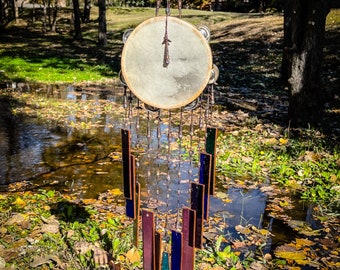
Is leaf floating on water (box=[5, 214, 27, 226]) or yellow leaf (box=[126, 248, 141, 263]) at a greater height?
leaf floating on water (box=[5, 214, 27, 226])

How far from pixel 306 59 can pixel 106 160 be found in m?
4.29

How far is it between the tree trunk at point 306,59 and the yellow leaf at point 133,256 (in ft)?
16.5

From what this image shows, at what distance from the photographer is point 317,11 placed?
6539 millimetres

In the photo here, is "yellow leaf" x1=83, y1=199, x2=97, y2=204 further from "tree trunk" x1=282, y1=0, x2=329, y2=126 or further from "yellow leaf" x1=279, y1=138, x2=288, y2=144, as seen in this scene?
"tree trunk" x1=282, y1=0, x2=329, y2=126

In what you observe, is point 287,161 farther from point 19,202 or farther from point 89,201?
point 19,202

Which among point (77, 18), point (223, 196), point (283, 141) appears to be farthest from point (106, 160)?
point (77, 18)

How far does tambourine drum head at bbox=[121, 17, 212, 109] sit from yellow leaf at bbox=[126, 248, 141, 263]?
5.31ft

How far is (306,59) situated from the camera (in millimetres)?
6953

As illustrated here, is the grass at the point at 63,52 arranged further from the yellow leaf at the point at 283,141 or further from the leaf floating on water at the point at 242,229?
the leaf floating on water at the point at 242,229

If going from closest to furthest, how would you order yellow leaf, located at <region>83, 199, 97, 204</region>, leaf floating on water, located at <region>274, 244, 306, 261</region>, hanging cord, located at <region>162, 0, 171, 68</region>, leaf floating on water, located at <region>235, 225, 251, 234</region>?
1. hanging cord, located at <region>162, 0, 171, 68</region>
2. leaf floating on water, located at <region>274, 244, 306, 261</region>
3. leaf floating on water, located at <region>235, 225, 251, 234</region>
4. yellow leaf, located at <region>83, 199, 97, 204</region>

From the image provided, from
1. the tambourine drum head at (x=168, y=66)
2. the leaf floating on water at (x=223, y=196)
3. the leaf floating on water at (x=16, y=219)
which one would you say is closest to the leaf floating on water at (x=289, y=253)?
the leaf floating on water at (x=223, y=196)

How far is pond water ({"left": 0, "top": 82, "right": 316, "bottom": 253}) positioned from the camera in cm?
420

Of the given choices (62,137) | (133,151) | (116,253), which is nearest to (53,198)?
(116,253)

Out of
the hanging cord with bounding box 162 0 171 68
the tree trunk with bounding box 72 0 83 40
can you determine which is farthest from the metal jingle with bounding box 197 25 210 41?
the tree trunk with bounding box 72 0 83 40
